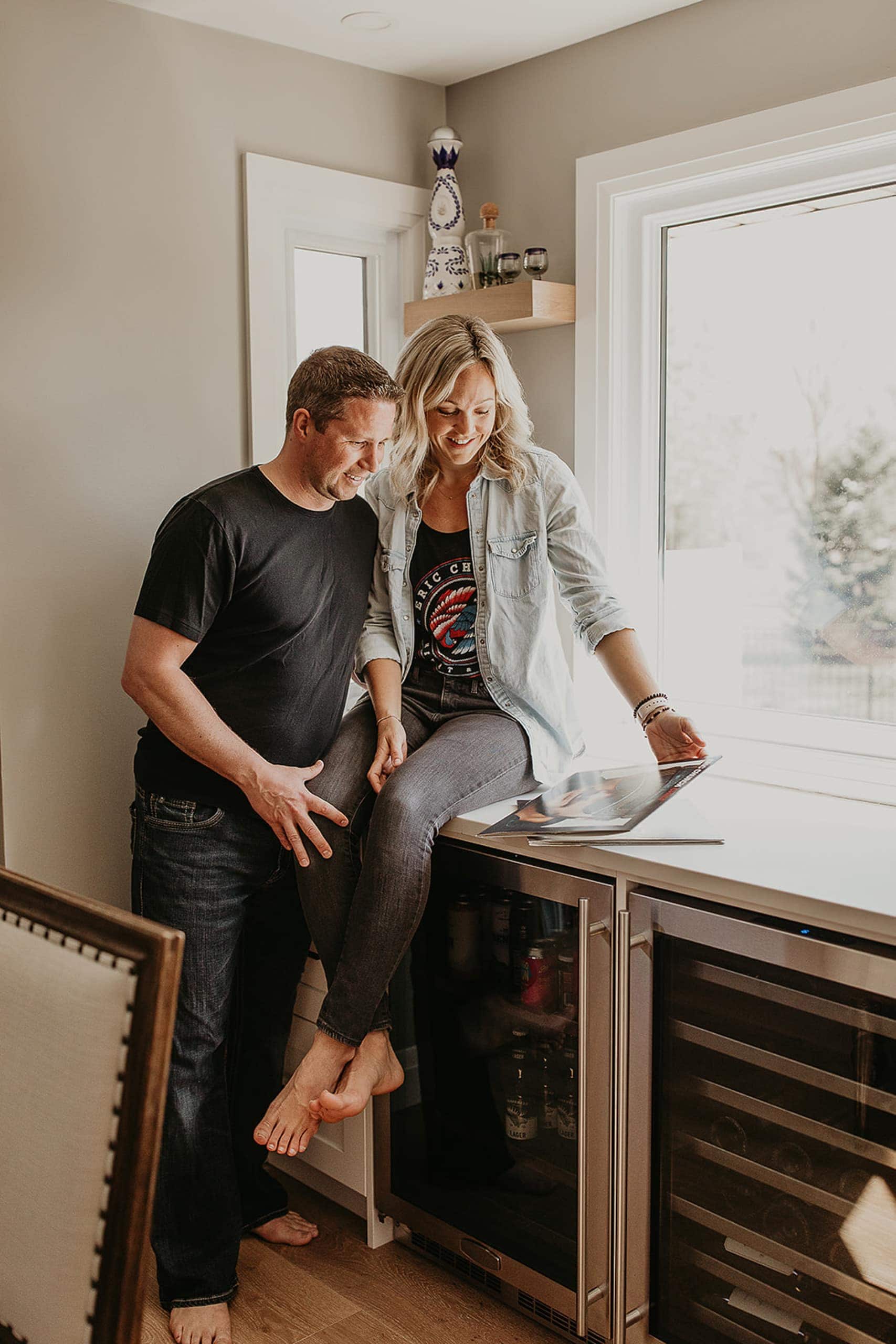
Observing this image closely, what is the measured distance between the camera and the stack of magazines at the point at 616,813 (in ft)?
5.75

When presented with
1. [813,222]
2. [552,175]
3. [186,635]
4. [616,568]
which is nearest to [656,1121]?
[186,635]

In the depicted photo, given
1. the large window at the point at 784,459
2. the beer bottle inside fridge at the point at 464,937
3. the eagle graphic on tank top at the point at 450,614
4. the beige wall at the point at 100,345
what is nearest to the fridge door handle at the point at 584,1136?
the beer bottle inside fridge at the point at 464,937

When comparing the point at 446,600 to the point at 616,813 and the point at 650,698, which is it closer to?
the point at 650,698

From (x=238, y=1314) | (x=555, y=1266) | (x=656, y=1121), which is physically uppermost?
(x=656, y=1121)

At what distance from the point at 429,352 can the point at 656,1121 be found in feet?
4.28

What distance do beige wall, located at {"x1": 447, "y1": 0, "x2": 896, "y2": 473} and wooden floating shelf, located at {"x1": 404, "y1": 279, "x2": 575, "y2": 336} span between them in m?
0.06

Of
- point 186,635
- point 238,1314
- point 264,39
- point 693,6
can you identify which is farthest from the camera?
point 264,39

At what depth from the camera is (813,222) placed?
2.26 meters

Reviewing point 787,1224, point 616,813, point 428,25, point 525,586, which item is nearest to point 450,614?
point 525,586

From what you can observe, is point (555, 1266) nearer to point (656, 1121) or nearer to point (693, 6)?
point (656, 1121)

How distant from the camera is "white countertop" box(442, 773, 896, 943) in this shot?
4.93ft

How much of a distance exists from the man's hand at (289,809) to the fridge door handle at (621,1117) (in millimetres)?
501

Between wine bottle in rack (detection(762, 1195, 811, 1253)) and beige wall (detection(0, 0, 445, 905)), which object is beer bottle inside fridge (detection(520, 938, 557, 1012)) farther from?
beige wall (detection(0, 0, 445, 905))

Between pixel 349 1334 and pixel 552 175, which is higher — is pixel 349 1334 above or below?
below
